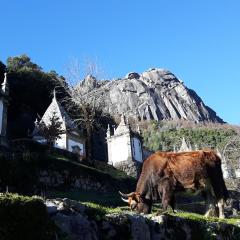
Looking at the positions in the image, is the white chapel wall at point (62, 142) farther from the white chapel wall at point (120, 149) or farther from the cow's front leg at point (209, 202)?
the cow's front leg at point (209, 202)

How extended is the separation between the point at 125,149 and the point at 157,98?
8396 centimetres

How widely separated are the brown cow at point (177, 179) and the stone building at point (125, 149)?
115ft

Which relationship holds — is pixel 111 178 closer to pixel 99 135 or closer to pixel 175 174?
pixel 175 174

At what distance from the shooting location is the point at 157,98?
5212 inches

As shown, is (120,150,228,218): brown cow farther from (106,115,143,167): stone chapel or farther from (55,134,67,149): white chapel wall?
(106,115,143,167): stone chapel

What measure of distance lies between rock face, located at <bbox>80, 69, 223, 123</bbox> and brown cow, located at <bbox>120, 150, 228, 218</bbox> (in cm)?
9767

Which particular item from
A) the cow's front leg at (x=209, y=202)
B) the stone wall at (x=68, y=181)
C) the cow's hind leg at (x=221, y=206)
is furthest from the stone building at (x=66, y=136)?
the cow's hind leg at (x=221, y=206)

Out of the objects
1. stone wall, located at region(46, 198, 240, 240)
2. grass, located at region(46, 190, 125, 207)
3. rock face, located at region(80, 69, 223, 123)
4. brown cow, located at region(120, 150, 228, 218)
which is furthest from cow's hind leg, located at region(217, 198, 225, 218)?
rock face, located at region(80, 69, 223, 123)

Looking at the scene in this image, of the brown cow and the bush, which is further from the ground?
the brown cow

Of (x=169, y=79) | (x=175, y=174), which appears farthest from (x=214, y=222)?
(x=169, y=79)

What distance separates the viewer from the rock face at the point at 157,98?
401 feet

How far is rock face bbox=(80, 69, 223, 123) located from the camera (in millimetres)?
122125

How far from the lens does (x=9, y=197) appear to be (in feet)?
16.1

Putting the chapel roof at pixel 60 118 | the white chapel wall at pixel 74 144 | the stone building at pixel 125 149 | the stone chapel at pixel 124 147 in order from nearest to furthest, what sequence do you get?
the white chapel wall at pixel 74 144
the chapel roof at pixel 60 118
the stone building at pixel 125 149
the stone chapel at pixel 124 147
